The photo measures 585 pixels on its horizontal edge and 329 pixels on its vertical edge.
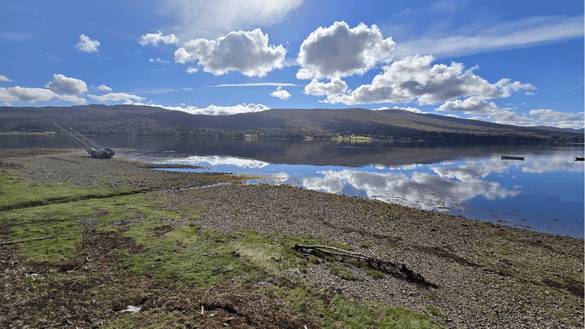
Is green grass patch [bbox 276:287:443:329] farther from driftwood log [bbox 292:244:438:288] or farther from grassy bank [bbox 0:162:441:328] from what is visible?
driftwood log [bbox 292:244:438:288]

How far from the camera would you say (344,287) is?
13422 millimetres

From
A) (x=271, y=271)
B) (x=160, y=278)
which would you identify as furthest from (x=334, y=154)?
(x=160, y=278)

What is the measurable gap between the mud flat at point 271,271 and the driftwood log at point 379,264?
0.84 feet

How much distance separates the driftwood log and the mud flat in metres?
0.25

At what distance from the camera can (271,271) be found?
14383mm

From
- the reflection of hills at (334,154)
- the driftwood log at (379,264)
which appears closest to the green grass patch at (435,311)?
the driftwood log at (379,264)

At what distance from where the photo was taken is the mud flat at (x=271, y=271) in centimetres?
1052

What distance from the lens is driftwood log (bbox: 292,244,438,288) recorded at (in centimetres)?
1478

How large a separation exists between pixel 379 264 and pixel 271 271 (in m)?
A: 7.28

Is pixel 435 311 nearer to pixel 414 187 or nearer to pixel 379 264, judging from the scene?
pixel 379 264

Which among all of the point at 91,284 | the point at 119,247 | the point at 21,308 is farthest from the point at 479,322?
the point at 119,247

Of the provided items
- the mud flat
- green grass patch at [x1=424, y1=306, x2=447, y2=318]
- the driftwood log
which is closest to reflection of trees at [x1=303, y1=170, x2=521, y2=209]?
the mud flat

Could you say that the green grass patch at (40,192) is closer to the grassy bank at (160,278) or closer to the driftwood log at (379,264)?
the grassy bank at (160,278)

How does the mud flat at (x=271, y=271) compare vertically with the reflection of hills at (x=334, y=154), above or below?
below
